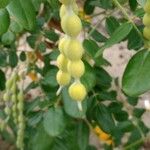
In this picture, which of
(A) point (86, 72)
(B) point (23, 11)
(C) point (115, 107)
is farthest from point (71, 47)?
(C) point (115, 107)

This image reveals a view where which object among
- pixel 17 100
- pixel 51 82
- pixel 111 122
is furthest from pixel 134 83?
pixel 17 100

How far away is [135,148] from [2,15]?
1.14m

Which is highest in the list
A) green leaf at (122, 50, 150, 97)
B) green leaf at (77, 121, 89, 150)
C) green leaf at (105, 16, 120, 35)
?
green leaf at (122, 50, 150, 97)

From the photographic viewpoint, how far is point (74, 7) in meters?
0.78

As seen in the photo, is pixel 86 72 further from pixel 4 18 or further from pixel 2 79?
pixel 2 79

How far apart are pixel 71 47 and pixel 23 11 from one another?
0.28 metres

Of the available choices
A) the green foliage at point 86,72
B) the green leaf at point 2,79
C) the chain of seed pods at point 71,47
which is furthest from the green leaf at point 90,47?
the green leaf at point 2,79

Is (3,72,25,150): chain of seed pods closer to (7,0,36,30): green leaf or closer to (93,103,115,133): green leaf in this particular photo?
(93,103,115,133): green leaf

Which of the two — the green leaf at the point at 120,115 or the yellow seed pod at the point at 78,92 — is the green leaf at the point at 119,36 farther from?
the green leaf at the point at 120,115

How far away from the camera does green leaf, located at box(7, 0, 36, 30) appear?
39.8 inches

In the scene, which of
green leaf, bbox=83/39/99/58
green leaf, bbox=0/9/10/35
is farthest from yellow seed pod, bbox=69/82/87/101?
green leaf, bbox=83/39/99/58

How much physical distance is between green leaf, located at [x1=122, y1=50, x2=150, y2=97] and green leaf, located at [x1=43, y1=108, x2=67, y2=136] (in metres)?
0.58

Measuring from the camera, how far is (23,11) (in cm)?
102

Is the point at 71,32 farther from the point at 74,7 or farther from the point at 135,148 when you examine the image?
the point at 135,148
